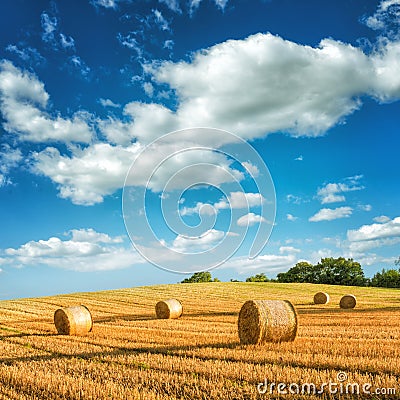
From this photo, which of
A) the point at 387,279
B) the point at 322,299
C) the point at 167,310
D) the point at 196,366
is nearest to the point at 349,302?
the point at 322,299

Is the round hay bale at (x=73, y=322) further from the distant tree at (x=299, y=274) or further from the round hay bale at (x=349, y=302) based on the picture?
the distant tree at (x=299, y=274)

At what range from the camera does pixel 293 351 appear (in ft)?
33.3

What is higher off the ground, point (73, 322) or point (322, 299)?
point (73, 322)

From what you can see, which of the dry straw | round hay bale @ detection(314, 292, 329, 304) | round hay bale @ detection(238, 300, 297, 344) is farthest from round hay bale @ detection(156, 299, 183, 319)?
round hay bale @ detection(314, 292, 329, 304)

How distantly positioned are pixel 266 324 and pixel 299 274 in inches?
2673

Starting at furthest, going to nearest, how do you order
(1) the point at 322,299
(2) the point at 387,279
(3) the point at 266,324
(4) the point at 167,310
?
(2) the point at 387,279 → (1) the point at 322,299 → (4) the point at 167,310 → (3) the point at 266,324

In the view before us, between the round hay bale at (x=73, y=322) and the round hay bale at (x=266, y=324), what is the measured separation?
6326 millimetres

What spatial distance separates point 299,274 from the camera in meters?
77.2

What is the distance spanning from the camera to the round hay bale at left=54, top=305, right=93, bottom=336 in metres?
15.6

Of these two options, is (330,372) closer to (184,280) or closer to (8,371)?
(8,371)

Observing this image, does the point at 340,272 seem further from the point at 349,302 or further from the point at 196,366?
the point at 196,366

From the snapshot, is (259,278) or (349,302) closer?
(349,302)

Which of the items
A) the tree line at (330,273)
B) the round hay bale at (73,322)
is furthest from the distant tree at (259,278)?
the round hay bale at (73,322)

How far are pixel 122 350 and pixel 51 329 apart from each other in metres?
7.29
